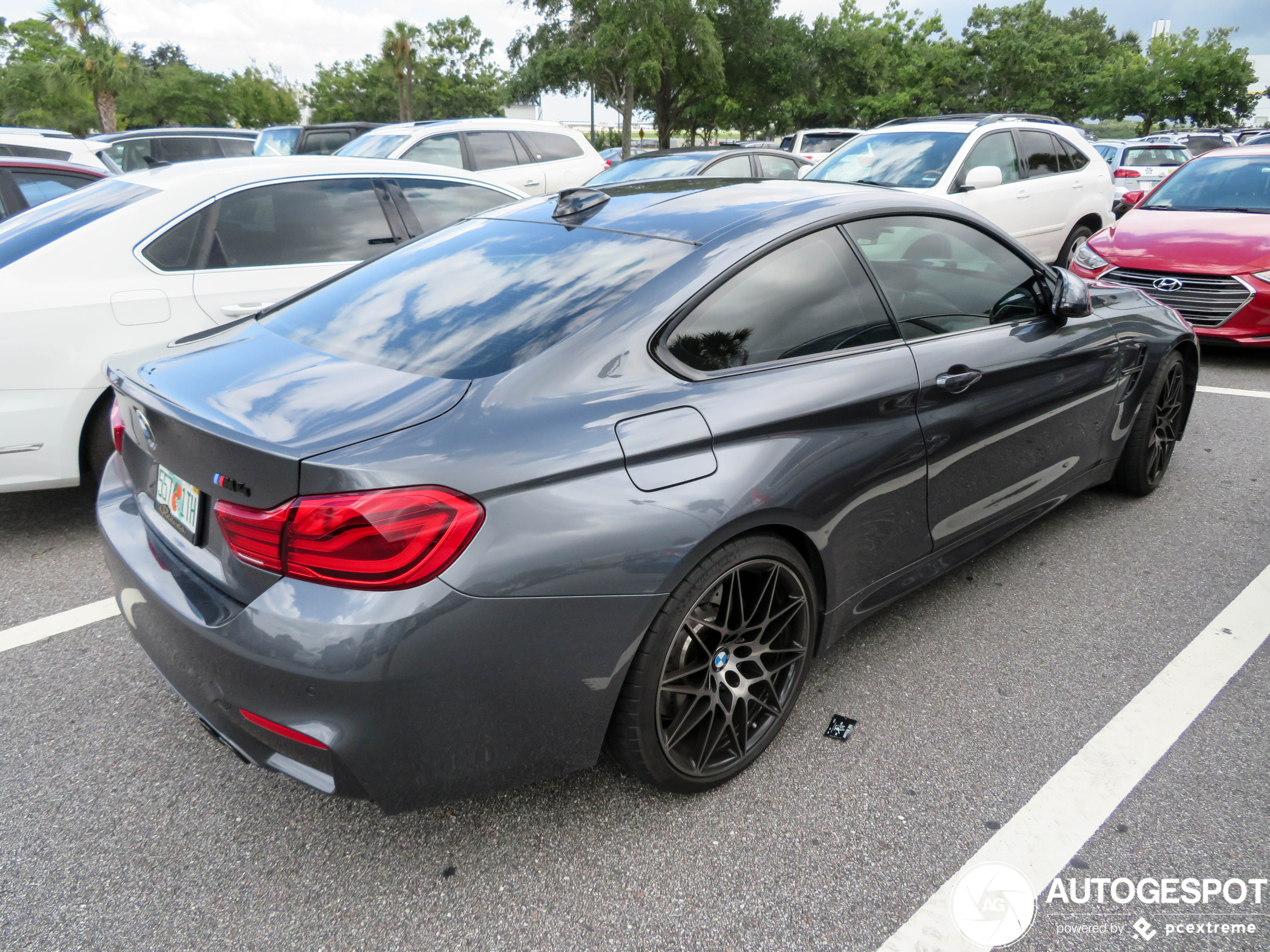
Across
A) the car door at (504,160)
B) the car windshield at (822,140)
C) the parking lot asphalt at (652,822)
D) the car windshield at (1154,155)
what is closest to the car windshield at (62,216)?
the parking lot asphalt at (652,822)

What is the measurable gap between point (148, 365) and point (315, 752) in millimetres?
1254

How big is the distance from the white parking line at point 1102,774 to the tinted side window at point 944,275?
132 centimetres

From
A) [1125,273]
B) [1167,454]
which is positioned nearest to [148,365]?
[1167,454]

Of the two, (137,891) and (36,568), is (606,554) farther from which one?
(36,568)

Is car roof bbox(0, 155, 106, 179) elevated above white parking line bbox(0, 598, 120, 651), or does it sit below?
above

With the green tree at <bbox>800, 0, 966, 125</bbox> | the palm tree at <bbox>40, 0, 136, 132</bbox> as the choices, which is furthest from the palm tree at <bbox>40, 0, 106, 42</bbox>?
the green tree at <bbox>800, 0, 966, 125</bbox>

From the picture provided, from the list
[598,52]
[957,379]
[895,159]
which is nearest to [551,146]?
[895,159]

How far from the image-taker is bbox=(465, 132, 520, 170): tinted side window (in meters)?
10.2

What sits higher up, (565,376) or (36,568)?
(565,376)

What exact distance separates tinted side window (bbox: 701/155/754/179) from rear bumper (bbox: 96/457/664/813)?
23.5ft

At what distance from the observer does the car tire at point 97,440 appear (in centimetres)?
375

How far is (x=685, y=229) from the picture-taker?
2.53 meters

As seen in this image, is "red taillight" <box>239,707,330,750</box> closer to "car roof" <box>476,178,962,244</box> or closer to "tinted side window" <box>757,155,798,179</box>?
"car roof" <box>476,178,962,244</box>

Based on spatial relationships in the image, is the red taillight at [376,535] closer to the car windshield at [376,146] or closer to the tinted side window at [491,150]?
the car windshield at [376,146]
